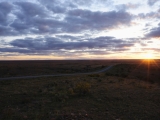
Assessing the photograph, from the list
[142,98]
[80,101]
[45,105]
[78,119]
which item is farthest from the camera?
[142,98]

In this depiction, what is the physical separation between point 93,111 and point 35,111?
2.96 metres

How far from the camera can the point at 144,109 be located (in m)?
10.5

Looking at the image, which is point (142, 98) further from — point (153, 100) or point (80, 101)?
point (80, 101)

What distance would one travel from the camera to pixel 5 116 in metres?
8.84

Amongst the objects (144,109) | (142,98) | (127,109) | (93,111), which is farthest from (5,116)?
(142,98)

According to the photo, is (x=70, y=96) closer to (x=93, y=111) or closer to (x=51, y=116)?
(x=93, y=111)

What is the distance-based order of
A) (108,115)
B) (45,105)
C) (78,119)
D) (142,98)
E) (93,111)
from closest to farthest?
(78,119)
(108,115)
(93,111)
(45,105)
(142,98)

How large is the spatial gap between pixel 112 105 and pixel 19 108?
5238 mm

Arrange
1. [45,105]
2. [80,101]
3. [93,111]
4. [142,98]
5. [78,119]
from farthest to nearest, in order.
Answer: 1. [142,98]
2. [80,101]
3. [45,105]
4. [93,111]
5. [78,119]

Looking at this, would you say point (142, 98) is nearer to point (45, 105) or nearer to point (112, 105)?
point (112, 105)

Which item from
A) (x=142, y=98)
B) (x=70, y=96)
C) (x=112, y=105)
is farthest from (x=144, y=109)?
(x=70, y=96)

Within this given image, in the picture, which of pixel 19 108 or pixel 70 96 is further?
pixel 70 96

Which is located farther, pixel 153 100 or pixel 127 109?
pixel 153 100

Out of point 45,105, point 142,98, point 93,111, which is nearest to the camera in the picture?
point 93,111
